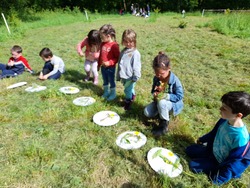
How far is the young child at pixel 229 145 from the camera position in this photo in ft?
6.13

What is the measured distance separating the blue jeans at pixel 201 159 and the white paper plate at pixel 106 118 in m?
1.13

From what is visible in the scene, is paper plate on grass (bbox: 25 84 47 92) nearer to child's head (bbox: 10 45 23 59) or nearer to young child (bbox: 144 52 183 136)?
child's head (bbox: 10 45 23 59)

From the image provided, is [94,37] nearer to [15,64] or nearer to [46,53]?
[46,53]

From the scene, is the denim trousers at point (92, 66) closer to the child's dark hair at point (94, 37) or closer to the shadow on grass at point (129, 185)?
the child's dark hair at point (94, 37)

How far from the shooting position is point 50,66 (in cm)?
493

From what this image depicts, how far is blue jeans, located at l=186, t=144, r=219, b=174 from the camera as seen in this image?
2211 millimetres

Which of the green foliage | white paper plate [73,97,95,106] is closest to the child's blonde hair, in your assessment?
white paper plate [73,97,95,106]

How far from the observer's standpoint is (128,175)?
221 centimetres

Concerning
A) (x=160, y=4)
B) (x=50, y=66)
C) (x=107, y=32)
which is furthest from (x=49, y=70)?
(x=160, y=4)

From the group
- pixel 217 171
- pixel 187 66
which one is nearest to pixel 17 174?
pixel 217 171

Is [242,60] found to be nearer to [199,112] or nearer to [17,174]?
[199,112]

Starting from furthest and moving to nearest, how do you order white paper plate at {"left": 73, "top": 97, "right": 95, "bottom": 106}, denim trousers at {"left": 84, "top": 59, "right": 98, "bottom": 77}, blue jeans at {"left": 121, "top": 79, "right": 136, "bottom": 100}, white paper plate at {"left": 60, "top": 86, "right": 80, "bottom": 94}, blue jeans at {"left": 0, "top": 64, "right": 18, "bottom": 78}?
blue jeans at {"left": 0, "top": 64, "right": 18, "bottom": 78} → denim trousers at {"left": 84, "top": 59, "right": 98, "bottom": 77} → white paper plate at {"left": 60, "top": 86, "right": 80, "bottom": 94} → white paper plate at {"left": 73, "top": 97, "right": 95, "bottom": 106} → blue jeans at {"left": 121, "top": 79, "right": 136, "bottom": 100}

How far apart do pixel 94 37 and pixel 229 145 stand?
122 inches

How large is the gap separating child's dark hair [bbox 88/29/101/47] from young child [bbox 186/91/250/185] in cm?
283
